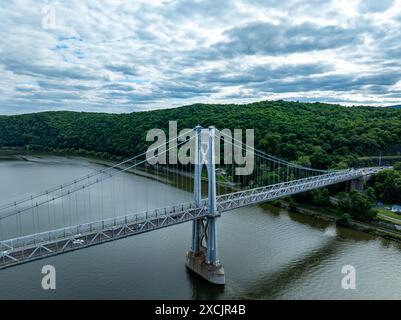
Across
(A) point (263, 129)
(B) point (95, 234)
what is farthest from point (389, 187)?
(B) point (95, 234)

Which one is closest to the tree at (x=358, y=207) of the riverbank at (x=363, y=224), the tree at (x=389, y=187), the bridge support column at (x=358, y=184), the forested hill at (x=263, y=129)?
the riverbank at (x=363, y=224)

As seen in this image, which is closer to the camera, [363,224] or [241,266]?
[241,266]

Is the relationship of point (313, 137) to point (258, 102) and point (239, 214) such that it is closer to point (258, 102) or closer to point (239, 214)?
point (239, 214)

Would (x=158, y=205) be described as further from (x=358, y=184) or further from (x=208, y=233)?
(x=358, y=184)

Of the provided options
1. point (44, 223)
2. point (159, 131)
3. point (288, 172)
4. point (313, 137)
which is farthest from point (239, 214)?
point (159, 131)

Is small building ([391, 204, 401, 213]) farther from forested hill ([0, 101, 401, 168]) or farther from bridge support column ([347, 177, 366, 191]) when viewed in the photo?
forested hill ([0, 101, 401, 168])

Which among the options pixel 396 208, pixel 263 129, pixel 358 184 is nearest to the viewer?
pixel 396 208
